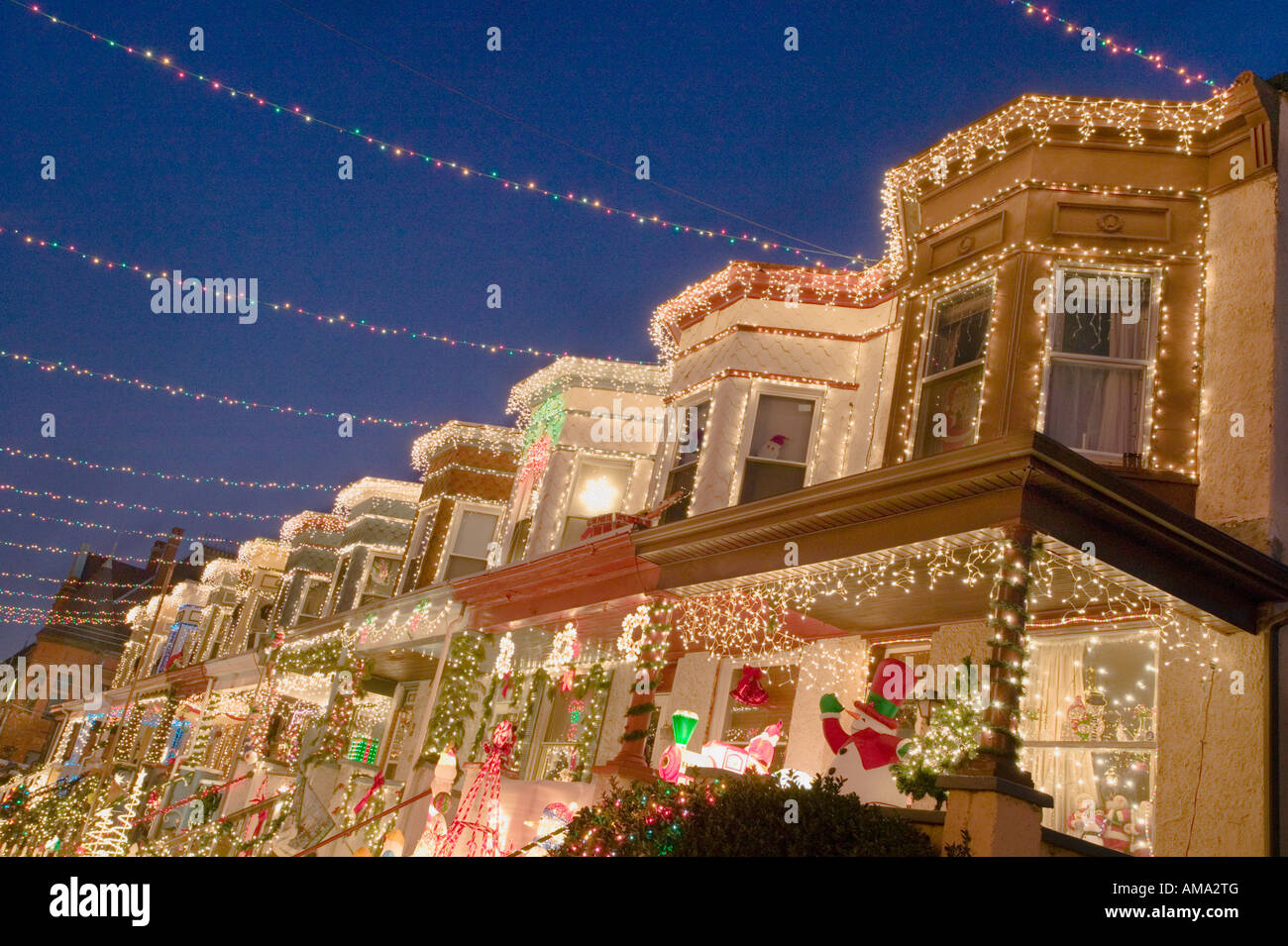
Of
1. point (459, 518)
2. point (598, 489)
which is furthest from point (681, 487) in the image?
point (459, 518)

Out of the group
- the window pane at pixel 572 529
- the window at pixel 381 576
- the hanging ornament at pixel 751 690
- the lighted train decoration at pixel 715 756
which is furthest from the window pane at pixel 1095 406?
the window at pixel 381 576

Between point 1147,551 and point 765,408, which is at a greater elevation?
point 765,408

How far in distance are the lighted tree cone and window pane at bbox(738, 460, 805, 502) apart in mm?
4549

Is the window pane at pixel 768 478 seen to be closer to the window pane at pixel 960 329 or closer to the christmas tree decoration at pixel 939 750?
the window pane at pixel 960 329

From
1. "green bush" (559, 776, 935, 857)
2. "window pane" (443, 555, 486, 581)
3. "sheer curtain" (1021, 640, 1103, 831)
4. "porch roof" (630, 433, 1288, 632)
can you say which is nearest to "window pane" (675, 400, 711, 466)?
"porch roof" (630, 433, 1288, 632)

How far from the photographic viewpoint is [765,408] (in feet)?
41.2

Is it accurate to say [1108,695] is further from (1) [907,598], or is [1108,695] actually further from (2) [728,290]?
(2) [728,290]

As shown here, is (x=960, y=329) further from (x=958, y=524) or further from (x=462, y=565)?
(x=462, y=565)

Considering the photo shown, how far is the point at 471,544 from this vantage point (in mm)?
19312

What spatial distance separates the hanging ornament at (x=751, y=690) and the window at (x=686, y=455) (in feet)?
8.05

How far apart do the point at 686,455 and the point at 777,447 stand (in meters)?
1.41

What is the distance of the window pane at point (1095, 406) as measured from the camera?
882 centimetres
